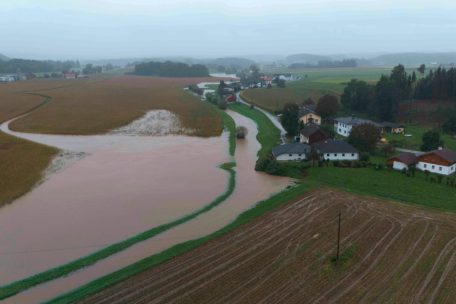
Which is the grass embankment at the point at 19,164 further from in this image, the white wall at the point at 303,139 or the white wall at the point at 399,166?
the white wall at the point at 399,166

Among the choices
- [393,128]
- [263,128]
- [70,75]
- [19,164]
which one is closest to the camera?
[19,164]

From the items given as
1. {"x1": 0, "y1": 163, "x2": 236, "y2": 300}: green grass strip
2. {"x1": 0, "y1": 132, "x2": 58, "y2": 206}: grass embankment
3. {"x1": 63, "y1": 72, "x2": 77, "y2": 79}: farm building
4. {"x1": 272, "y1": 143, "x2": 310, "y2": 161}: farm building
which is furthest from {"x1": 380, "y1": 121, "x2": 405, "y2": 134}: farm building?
{"x1": 63, "y1": 72, "x2": 77, "y2": 79}: farm building

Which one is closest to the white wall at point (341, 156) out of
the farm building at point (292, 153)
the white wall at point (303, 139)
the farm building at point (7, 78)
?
the farm building at point (292, 153)

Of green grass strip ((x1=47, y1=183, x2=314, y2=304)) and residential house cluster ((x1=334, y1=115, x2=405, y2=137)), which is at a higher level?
residential house cluster ((x1=334, y1=115, x2=405, y2=137))

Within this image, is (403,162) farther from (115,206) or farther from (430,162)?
(115,206)

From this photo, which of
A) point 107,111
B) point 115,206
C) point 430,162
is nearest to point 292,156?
point 430,162

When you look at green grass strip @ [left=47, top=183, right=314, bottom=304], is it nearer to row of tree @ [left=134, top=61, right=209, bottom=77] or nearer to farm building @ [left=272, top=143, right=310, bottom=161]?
farm building @ [left=272, top=143, right=310, bottom=161]
